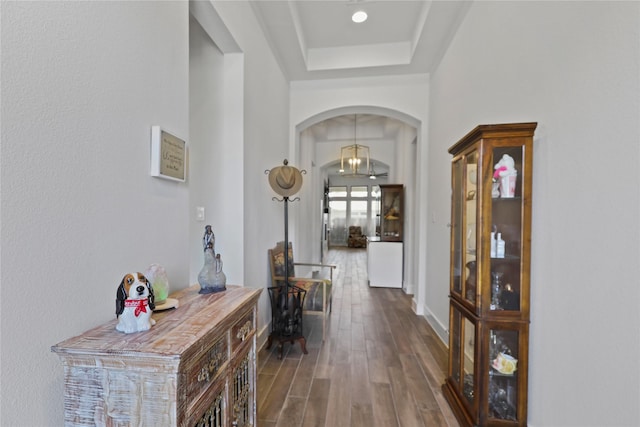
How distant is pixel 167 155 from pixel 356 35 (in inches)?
124

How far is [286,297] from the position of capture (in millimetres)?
3016

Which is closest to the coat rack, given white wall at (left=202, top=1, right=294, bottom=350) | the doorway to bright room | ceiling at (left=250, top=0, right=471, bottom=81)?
white wall at (left=202, top=1, right=294, bottom=350)

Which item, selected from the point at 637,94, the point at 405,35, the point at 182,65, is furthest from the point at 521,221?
the point at 405,35

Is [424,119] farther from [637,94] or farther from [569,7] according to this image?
[637,94]

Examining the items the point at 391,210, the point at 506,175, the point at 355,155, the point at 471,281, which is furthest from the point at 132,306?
the point at 355,155

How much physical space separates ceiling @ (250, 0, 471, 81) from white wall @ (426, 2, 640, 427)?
116 centimetres

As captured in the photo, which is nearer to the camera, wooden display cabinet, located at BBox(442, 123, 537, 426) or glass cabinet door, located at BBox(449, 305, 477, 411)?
wooden display cabinet, located at BBox(442, 123, 537, 426)

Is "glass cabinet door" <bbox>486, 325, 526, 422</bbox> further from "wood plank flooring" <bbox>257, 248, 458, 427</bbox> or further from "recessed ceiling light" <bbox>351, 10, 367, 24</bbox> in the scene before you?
"recessed ceiling light" <bbox>351, 10, 367, 24</bbox>

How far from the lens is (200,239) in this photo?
277cm

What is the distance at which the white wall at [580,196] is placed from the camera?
3.68 feet

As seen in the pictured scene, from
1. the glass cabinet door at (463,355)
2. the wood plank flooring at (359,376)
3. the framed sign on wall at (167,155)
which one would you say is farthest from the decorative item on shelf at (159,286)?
the glass cabinet door at (463,355)

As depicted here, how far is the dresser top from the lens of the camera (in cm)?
89

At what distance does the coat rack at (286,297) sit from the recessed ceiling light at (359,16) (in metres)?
1.87

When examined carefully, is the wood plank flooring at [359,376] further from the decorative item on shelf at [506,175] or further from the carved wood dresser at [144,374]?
the decorative item on shelf at [506,175]
